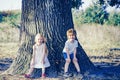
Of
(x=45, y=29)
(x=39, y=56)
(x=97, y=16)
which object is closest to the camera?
(x=39, y=56)

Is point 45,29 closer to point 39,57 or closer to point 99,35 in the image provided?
point 39,57

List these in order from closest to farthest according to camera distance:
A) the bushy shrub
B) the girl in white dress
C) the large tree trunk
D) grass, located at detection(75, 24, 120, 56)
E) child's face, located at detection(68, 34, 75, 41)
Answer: the girl in white dress → child's face, located at detection(68, 34, 75, 41) → the large tree trunk → grass, located at detection(75, 24, 120, 56) → the bushy shrub

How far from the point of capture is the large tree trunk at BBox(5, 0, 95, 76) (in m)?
8.28

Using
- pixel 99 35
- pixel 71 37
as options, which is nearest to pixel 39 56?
pixel 71 37

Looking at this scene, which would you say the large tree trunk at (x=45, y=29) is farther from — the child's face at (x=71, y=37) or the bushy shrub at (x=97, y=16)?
the bushy shrub at (x=97, y=16)

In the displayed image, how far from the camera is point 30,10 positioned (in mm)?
8336

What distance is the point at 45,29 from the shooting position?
841cm

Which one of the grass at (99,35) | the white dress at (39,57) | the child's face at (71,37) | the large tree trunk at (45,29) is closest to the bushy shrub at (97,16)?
the grass at (99,35)

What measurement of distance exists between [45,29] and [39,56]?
84cm

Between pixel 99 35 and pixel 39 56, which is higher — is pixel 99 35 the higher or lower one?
the higher one

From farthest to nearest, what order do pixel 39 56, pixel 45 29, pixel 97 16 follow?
pixel 97 16 → pixel 45 29 → pixel 39 56

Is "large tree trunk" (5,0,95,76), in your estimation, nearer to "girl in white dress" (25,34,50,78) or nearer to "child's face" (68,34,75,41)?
"girl in white dress" (25,34,50,78)

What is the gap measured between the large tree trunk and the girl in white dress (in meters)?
0.31

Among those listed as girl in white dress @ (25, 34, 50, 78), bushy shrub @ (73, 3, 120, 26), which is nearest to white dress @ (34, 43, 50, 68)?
girl in white dress @ (25, 34, 50, 78)
